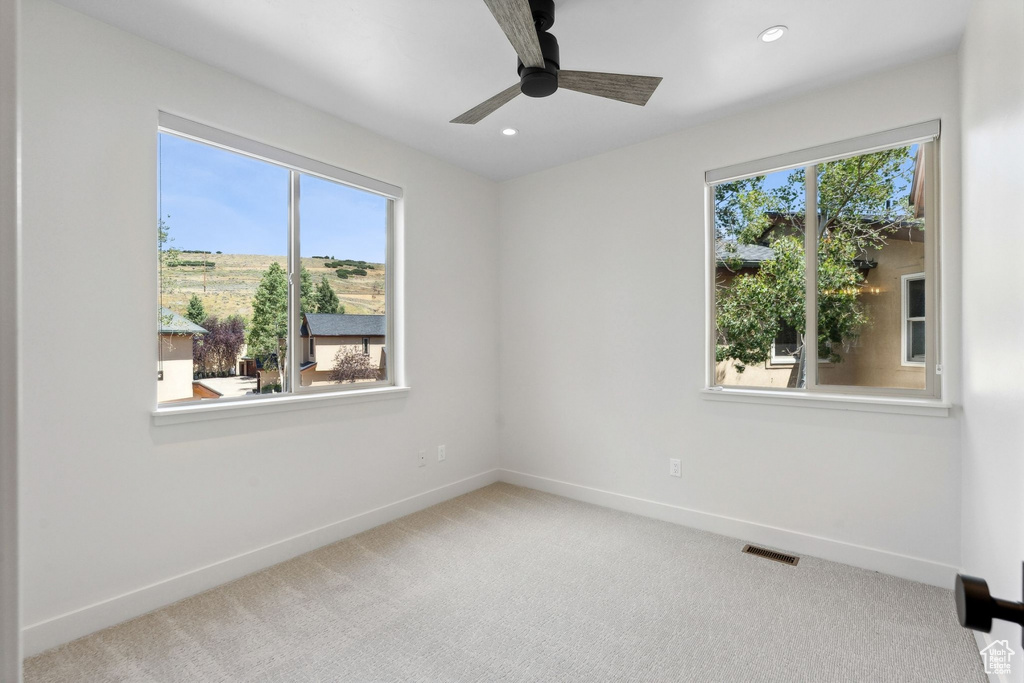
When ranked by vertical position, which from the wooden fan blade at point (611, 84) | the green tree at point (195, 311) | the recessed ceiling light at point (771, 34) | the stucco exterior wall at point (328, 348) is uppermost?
the recessed ceiling light at point (771, 34)

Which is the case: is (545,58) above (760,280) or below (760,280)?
above

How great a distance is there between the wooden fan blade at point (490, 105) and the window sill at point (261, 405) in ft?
5.66

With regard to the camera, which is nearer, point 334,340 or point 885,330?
point 885,330

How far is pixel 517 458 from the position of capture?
412cm

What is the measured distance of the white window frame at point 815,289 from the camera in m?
2.49

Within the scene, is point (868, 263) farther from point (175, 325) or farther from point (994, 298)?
point (175, 325)

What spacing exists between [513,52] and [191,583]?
294 centimetres

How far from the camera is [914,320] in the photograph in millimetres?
2592

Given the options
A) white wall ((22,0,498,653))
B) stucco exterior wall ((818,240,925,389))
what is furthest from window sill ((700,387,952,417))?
white wall ((22,0,498,653))

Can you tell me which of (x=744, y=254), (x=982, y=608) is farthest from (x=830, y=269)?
(x=982, y=608)

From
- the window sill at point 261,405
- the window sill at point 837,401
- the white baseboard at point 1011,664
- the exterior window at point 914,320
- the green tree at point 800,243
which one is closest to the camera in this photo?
the white baseboard at point 1011,664

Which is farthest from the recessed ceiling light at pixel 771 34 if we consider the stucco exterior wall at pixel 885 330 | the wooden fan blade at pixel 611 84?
the stucco exterior wall at pixel 885 330

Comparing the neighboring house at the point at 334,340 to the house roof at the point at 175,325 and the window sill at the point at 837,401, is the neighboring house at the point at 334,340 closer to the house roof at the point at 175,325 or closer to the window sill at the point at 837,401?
the house roof at the point at 175,325

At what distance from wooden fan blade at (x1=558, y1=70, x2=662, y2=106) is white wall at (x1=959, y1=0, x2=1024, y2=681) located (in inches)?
41.5
